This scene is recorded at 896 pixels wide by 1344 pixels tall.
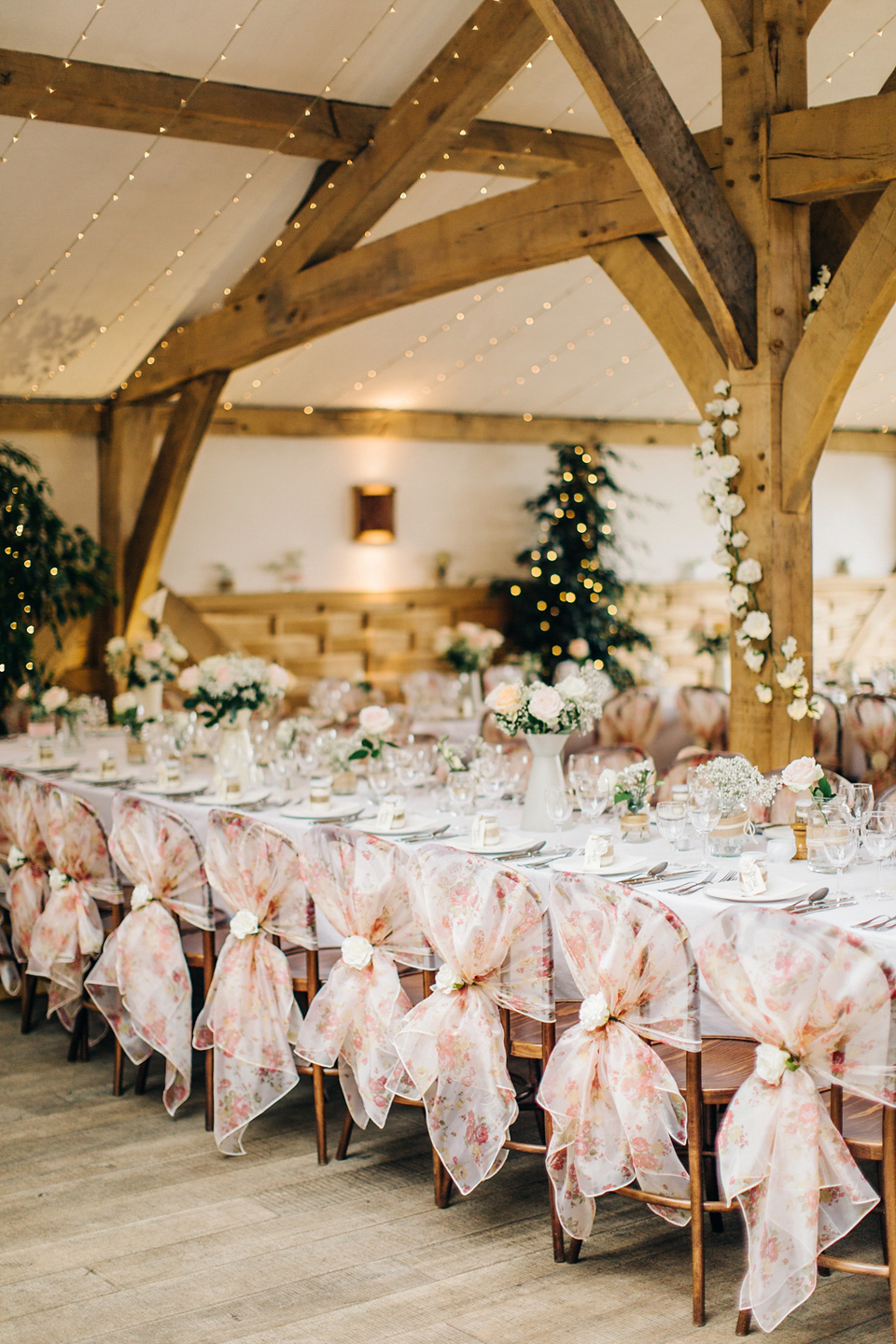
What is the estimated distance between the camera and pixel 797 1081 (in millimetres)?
2770

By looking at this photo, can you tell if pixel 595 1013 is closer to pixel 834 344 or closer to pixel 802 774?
pixel 802 774

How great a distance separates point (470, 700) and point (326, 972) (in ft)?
13.1

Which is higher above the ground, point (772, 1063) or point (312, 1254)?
point (772, 1063)

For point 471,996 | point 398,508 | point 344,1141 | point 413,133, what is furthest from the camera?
point 398,508

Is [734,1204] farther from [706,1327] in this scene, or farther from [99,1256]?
[99,1256]

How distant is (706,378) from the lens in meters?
5.14

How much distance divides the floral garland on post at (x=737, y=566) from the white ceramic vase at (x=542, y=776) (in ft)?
3.92

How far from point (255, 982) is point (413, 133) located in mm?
4565

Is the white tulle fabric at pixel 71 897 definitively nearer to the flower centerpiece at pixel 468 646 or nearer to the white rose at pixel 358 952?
the white rose at pixel 358 952

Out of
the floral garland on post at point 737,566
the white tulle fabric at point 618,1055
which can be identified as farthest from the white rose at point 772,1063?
the floral garland on post at point 737,566

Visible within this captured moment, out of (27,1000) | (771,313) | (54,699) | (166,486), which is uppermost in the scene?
(166,486)

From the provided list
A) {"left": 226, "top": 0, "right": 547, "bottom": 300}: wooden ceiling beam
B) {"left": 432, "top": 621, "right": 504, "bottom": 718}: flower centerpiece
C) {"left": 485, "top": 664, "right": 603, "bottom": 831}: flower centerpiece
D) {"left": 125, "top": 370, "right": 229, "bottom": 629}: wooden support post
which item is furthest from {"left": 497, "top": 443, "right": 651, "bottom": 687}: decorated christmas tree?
{"left": 485, "top": 664, "right": 603, "bottom": 831}: flower centerpiece

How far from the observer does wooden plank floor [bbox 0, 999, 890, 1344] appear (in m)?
3.01

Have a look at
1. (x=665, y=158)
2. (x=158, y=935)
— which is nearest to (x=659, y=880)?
(x=158, y=935)
